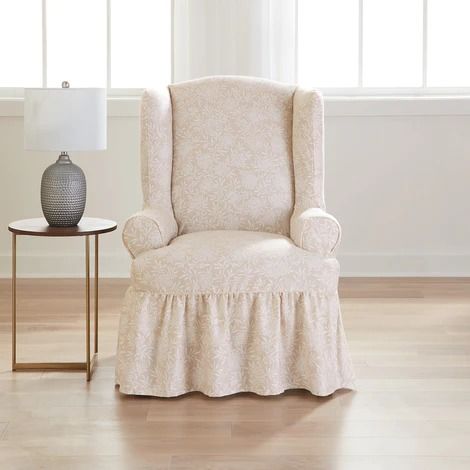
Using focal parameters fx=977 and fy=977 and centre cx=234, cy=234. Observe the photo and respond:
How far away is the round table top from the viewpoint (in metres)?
3.41

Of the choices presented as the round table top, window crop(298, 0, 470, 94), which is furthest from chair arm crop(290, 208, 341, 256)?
window crop(298, 0, 470, 94)

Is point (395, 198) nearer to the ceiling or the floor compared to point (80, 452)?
nearer to the ceiling

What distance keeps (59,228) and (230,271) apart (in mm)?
670

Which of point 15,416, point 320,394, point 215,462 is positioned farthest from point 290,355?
point 15,416

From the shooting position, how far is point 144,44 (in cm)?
546

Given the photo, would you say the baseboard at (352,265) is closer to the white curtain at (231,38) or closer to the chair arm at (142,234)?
the white curtain at (231,38)

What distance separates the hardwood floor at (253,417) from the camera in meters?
2.78

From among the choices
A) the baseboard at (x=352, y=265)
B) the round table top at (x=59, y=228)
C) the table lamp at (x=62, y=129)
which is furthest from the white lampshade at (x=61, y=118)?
the baseboard at (x=352, y=265)

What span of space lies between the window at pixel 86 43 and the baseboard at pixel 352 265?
97 centimetres

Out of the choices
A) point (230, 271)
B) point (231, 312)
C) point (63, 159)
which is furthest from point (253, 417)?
point (63, 159)

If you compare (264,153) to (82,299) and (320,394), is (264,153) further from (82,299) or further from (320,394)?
(82,299)

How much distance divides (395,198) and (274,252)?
2.24 m

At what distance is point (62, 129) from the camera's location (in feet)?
11.2

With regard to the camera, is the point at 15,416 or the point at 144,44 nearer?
the point at 15,416
